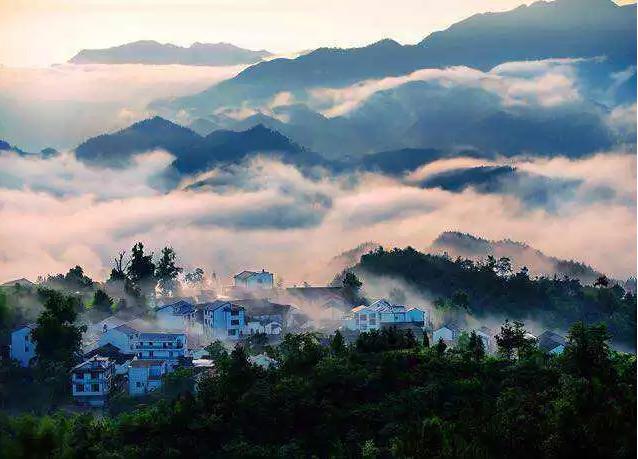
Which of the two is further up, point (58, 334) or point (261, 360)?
point (58, 334)

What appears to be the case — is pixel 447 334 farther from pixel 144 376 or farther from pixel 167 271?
pixel 167 271

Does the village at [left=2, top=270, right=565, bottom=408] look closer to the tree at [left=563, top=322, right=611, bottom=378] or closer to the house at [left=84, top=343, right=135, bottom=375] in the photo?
the house at [left=84, top=343, right=135, bottom=375]

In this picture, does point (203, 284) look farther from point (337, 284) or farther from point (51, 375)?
point (51, 375)

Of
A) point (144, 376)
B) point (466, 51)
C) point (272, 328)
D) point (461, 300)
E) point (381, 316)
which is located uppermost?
point (466, 51)

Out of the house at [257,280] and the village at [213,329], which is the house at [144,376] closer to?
the village at [213,329]

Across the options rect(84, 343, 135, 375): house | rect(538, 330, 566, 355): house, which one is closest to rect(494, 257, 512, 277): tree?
rect(538, 330, 566, 355): house

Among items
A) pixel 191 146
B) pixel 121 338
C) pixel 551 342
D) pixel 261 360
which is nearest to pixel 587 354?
pixel 261 360
